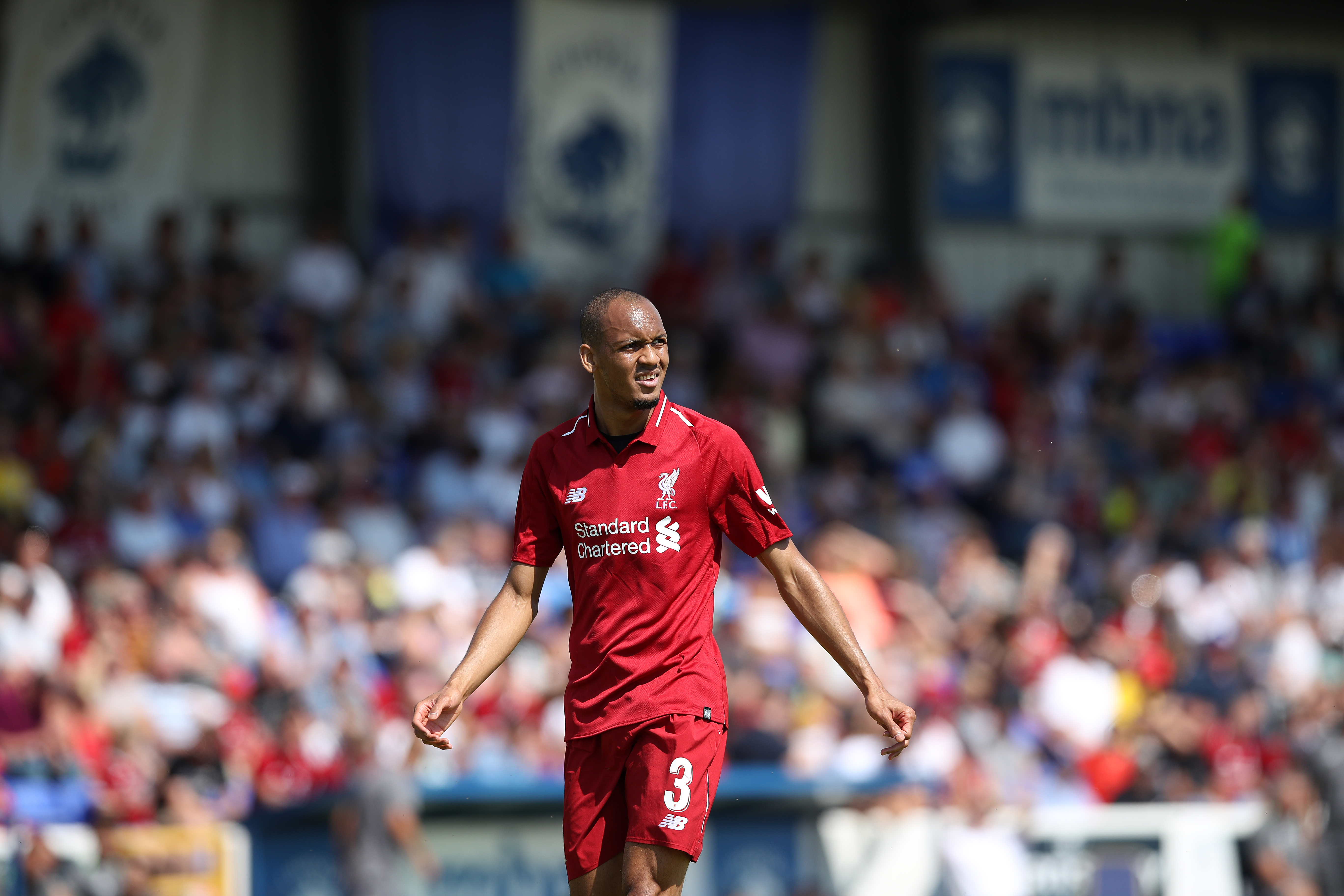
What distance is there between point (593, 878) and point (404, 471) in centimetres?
1083

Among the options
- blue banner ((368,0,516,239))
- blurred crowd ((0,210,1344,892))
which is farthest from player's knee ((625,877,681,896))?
blue banner ((368,0,516,239))

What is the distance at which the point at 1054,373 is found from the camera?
2042cm

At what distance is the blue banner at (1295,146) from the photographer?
24.1 m

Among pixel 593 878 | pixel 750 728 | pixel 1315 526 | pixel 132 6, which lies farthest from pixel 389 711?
pixel 1315 526

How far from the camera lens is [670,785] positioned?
19.3 ft

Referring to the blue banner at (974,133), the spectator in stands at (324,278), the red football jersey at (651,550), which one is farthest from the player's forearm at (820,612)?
the blue banner at (974,133)

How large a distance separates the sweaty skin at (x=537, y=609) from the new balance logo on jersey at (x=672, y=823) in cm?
7

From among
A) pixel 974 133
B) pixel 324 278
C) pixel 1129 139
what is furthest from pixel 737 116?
pixel 324 278

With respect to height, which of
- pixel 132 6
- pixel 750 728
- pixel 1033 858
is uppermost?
pixel 132 6

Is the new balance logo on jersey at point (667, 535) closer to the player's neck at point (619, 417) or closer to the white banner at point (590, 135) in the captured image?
the player's neck at point (619, 417)

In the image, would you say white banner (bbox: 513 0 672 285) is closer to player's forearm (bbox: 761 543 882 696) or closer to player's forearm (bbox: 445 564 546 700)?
player's forearm (bbox: 445 564 546 700)

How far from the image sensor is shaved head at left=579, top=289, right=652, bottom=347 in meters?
5.94

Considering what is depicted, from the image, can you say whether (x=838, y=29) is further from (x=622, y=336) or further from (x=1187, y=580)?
(x=622, y=336)

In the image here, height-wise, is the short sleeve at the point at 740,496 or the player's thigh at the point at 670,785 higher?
the short sleeve at the point at 740,496
